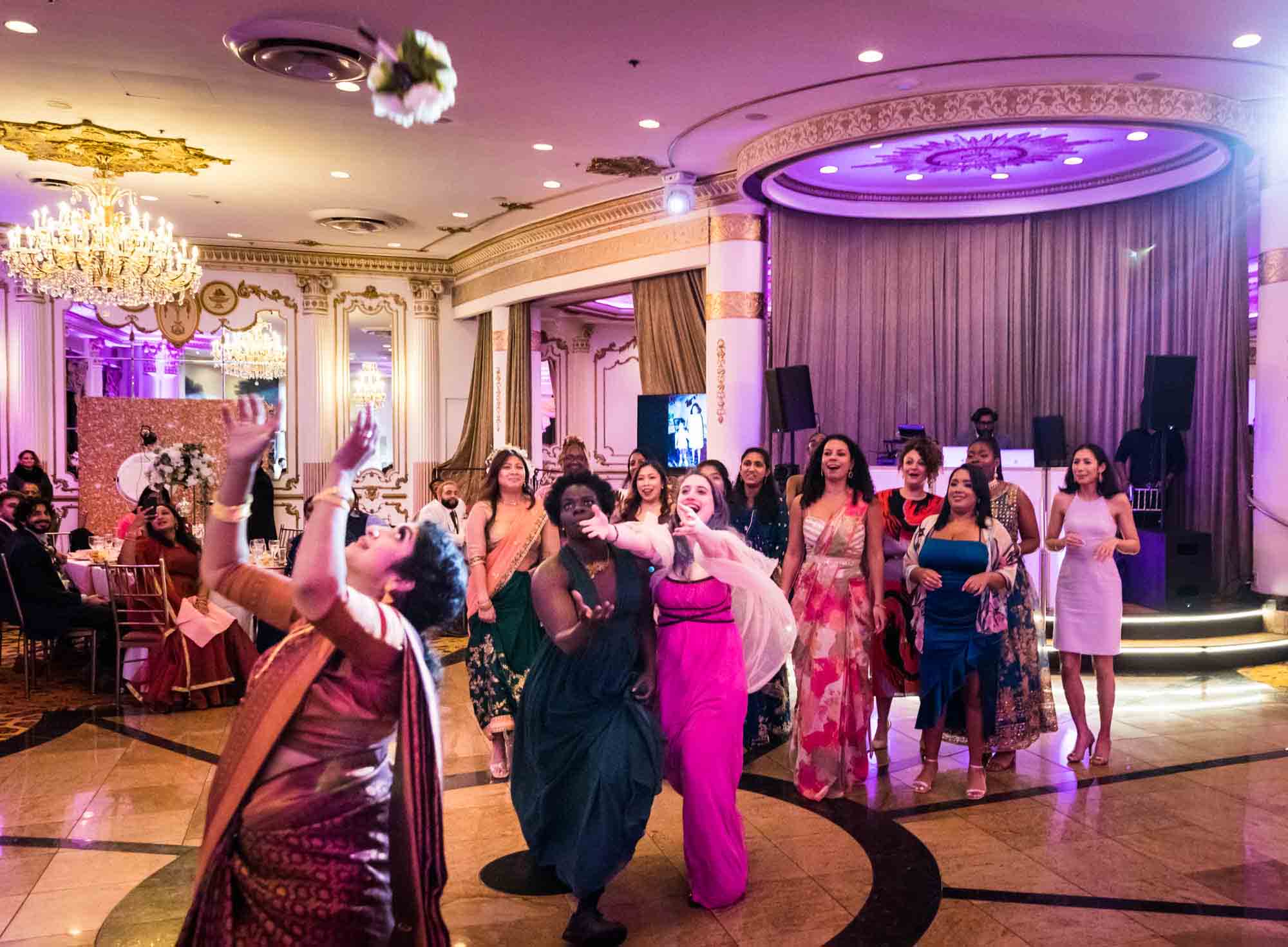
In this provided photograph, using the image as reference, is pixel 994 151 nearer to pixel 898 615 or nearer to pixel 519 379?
pixel 898 615

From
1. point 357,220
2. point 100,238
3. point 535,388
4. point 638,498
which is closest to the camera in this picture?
point 638,498

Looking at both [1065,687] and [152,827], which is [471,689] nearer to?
[152,827]

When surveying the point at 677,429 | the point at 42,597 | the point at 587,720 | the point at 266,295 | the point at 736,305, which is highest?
the point at 266,295

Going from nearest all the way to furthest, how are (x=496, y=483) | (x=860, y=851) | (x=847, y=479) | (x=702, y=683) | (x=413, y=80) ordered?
(x=413, y=80)
(x=702, y=683)
(x=860, y=851)
(x=847, y=479)
(x=496, y=483)

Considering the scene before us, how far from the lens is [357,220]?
11867mm

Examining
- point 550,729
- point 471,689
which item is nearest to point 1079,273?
point 471,689

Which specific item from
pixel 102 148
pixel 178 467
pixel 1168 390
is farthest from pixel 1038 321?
pixel 102 148

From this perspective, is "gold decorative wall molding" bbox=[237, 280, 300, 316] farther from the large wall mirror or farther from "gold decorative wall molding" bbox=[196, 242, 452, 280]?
the large wall mirror

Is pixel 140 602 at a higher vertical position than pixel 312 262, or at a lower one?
lower

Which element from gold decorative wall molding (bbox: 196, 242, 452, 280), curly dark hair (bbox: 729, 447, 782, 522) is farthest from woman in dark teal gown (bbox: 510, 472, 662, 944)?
gold decorative wall molding (bbox: 196, 242, 452, 280)

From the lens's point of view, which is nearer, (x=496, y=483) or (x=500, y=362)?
(x=496, y=483)

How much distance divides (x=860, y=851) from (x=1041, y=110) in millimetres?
5593

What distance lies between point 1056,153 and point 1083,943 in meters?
7.50

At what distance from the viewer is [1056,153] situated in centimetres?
898
